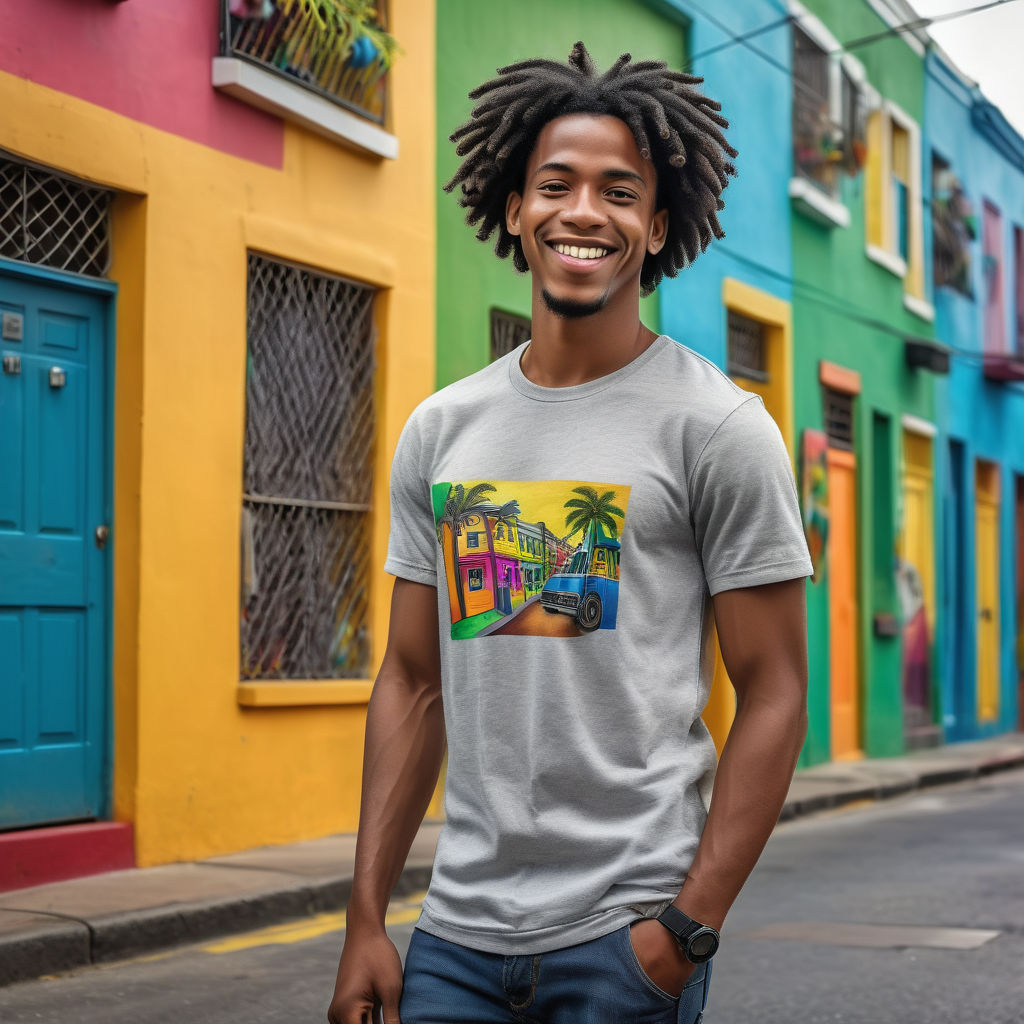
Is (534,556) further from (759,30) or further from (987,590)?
(987,590)

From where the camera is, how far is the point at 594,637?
2.14 meters

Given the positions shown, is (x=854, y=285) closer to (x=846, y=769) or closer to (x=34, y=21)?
(x=846, y=769)

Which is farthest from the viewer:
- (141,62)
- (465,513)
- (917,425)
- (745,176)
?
(917,425)

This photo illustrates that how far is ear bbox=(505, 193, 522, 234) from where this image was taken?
2.50 m

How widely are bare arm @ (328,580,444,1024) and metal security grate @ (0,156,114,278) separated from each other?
5.61 meters

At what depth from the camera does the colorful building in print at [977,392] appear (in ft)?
66.0

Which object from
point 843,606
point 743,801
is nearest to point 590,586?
point 743,801

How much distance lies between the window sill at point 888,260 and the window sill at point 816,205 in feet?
2.87

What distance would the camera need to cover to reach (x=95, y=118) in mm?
7793

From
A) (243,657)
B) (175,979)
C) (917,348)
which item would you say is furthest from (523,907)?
(917,348)

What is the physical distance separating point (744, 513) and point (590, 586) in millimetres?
215

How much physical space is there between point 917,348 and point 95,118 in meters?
12.4

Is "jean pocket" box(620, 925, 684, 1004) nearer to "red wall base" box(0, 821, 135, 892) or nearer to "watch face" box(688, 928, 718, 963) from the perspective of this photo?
"watch face" box(688, 928, 718, 963)

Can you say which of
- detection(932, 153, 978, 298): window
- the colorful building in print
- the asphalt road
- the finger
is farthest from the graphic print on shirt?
detection(932, 153, 978, 298): window
